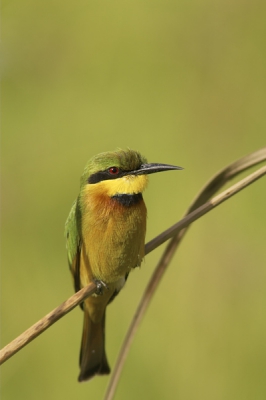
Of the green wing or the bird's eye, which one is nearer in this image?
the bird's eye

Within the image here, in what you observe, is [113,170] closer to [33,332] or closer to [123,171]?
[123,171]

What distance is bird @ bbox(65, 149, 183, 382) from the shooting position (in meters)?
2.19

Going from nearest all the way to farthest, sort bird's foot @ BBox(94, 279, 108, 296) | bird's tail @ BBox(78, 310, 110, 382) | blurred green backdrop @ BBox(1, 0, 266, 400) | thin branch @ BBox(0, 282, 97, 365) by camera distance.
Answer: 1. thin branch @ BBox(0, 282, 97, 365)
2. bird's foot @ BBox(94, 279, 108, 296)
3. bird's tail @ BBox(78, 310, 110, 382)
4. blurred green backdrop @ BBox(1, 0, 266, 400)

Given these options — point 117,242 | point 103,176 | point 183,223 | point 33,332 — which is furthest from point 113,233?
point 33,332

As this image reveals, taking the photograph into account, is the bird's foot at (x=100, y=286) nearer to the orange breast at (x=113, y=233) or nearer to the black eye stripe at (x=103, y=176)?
the orange breast at (x=113, y=233)

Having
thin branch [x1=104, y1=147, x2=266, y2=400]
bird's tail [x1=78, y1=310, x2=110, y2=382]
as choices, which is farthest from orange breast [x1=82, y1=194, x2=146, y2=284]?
bird's tail [x1=78, y1=310, x2=110, y2=382]

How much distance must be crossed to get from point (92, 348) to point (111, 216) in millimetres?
715

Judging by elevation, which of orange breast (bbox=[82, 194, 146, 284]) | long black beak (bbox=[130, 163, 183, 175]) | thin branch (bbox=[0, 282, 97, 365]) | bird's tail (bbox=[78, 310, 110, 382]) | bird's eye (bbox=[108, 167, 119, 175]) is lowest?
bird's tail (bbox=[78, 310, 110, 382])

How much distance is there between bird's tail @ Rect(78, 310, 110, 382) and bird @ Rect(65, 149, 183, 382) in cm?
28

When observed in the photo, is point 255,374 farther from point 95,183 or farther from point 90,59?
point 90,59

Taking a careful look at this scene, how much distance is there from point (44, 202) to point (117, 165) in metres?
1.55

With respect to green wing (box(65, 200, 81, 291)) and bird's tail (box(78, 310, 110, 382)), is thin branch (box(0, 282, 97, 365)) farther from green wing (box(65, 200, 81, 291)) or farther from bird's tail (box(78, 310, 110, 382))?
bird's tail (box(78, 310, 110, 382))

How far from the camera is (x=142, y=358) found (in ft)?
10.4

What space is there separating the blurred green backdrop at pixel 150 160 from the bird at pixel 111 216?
2.96 feet
